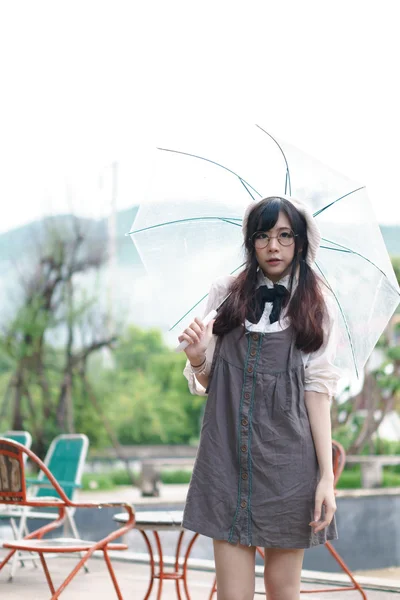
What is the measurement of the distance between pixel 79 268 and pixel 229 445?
14.1 metres

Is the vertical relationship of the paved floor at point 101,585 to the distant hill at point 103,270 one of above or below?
below

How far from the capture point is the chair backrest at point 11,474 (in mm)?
3671

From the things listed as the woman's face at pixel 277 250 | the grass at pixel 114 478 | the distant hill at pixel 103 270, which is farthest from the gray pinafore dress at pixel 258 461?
the grass at pixel 114 478

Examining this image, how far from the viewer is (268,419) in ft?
7.03

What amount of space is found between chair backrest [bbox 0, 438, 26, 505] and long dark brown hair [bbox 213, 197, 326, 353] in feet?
5.40

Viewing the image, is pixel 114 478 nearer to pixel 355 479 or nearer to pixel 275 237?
pixel 355 479

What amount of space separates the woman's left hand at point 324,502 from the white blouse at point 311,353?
8.3 inches

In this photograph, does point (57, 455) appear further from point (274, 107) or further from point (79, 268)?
point (274, 107)

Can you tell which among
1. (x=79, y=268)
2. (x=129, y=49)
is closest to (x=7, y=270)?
(x=79, y=268)

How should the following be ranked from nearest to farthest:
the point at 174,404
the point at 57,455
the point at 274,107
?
the point at 57,455, the point at 174,404, the point at 274,107

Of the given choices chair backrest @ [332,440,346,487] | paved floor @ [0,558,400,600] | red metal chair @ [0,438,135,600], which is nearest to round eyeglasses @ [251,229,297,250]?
red metal chair @ [0,438,135,600]

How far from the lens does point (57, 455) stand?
5973mm

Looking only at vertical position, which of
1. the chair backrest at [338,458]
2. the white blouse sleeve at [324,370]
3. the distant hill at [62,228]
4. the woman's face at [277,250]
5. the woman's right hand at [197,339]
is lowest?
the chair backrest at [338,458]

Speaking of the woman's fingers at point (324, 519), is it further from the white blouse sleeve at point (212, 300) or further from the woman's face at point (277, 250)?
the woman's face at point (277, 250)
